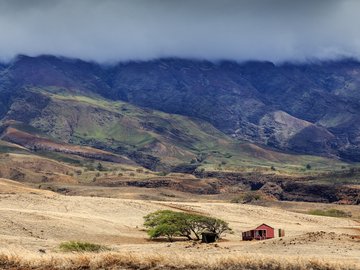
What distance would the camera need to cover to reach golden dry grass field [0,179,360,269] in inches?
996

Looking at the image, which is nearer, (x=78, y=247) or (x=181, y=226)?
(x=78, y=247)

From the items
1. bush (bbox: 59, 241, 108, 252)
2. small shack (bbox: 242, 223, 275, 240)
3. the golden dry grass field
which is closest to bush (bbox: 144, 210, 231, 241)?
the golden dry grass field

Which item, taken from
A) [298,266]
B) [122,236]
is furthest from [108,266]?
[122,236]

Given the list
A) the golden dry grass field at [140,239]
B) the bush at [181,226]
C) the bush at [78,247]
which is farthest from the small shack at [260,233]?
the bush at [78,247]

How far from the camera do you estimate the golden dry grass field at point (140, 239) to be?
25.3 m

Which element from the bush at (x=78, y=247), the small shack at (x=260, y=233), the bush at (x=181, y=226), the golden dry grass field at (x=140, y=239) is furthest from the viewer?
the bush at (x=181, y=226)

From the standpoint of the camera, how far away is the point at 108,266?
25328mm

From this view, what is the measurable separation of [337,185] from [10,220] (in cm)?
12917

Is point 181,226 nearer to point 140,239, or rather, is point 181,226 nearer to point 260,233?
point 140,239

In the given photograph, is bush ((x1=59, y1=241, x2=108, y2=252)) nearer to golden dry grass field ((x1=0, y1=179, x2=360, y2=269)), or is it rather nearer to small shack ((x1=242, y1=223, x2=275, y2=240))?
golden dry grass field ((x1=0, y1=179, x2=360, y2=269))

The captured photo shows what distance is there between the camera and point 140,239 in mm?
70688

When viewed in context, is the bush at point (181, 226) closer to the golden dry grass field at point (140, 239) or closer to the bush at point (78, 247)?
the golden dry grass field at point (140, 239)

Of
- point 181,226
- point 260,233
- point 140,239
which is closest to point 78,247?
point 140,239

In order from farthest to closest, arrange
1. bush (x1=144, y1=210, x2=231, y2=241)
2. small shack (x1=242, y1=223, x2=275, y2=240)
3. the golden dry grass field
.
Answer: bush (x1=144, y1=210, x2=231, y2=241) < small shack (x1=242, y1=223, x2=275, y2=240) < the golden dry grass field
